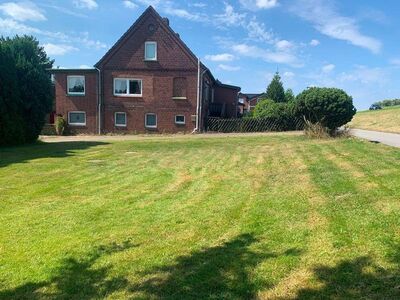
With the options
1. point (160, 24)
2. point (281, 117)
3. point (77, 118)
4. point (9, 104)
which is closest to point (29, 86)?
point (9, 104)

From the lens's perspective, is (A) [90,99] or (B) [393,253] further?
(A) [90,99]

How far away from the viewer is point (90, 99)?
34.3 m

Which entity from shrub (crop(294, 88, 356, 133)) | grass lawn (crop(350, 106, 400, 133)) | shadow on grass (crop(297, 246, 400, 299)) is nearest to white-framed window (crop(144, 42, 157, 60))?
shrub (crop(294, 88, 356, 133))

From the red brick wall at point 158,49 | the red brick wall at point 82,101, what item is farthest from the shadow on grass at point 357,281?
the red brick wall at point 82,101

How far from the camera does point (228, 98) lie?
Result: 44250 mm

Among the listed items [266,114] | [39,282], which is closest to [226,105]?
[266,114]

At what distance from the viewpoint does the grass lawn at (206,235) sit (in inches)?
161

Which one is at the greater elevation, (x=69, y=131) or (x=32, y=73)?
(x=32, y=73)

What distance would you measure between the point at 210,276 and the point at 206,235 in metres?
1.20

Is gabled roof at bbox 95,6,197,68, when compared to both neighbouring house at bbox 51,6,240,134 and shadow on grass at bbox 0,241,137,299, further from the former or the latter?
shadow on grass at bbox 0,241,137,299

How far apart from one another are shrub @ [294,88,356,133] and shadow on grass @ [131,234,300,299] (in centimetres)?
1763

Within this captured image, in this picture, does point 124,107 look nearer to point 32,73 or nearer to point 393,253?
point 32,73

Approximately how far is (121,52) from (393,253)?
1257 inches

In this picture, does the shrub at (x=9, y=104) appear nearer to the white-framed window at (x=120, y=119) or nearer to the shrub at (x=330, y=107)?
the white-framed window at (x=120, y=119)
